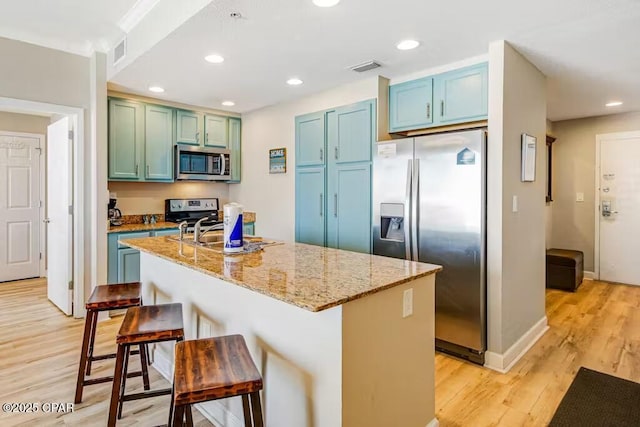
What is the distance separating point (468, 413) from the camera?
7.25ft

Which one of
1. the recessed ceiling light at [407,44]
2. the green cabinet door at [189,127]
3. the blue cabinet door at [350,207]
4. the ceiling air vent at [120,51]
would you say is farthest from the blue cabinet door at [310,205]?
the ceiling air vent at [120,51]

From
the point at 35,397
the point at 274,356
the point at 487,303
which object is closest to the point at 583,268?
the point at 487,303

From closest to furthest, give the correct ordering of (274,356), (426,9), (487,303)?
(274,356)
(426,9)
(487,303)

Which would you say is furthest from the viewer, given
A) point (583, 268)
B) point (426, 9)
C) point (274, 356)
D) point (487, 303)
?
point (583, 268)

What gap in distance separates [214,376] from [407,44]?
2.43m

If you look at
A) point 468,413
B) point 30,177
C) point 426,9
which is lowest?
point 468,413

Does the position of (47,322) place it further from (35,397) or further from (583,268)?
(583,268)

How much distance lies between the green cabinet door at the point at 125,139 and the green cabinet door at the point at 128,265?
32.4 inches

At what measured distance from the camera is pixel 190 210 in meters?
4.89

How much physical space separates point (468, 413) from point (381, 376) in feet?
3.13

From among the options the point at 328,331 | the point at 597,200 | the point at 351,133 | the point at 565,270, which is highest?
the point at 351,133

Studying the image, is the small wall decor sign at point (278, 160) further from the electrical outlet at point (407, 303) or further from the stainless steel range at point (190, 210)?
the electrical outlet at point (407, 303)

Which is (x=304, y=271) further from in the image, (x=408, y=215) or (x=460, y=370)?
(x=460, y=370)

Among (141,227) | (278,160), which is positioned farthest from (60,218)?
(278,160)
